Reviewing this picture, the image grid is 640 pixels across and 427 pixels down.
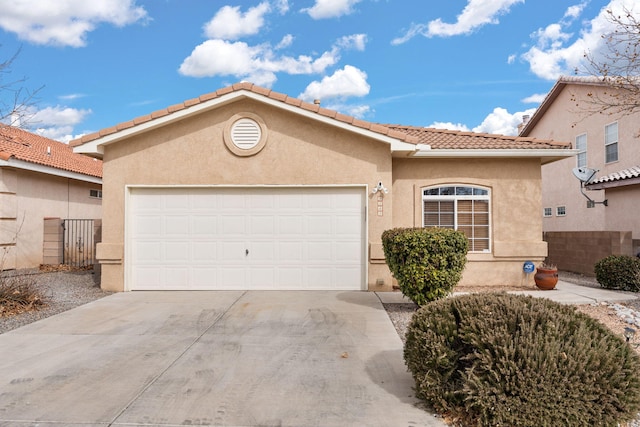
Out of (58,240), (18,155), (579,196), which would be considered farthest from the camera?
(579,196)

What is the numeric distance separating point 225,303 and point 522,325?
20.4 ft

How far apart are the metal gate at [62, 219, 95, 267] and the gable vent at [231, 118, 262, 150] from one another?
8.51m

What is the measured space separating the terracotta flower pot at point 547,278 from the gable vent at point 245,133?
7.48 metres

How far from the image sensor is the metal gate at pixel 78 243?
50.0ft

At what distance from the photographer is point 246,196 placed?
1015 cm

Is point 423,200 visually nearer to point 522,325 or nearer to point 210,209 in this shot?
point 210,209

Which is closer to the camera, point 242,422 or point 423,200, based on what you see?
point 242,422

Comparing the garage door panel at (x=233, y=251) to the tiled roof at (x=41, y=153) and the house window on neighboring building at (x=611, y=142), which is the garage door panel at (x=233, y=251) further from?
the house window on neighboring building at (x=611, y=142)

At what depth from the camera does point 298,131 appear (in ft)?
32.5

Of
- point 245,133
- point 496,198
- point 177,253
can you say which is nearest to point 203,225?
point 177,253

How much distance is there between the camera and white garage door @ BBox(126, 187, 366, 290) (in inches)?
394

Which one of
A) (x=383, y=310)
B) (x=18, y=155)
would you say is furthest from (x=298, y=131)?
(x=18, y=155)

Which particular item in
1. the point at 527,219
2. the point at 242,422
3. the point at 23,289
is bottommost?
the point at 242,422

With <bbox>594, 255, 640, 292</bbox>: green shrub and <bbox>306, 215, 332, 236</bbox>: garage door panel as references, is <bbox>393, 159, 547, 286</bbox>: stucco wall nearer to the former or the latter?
<bbox>594, 255, 640, 292</bbox>: green shrub
